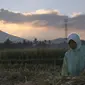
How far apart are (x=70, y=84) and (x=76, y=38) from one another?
1.27 metres

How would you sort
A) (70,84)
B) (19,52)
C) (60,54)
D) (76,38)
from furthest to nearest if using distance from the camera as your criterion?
(19,52) → (60,54) → (76,38) → (70,84)

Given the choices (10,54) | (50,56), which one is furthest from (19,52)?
(50,56)

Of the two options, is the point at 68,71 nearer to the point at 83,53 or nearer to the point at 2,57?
the point at 83,53

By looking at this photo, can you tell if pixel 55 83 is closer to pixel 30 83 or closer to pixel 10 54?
pixel 30 83

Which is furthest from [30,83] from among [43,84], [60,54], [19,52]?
[19,52]

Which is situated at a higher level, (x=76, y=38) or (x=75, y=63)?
(x=76, y=38)

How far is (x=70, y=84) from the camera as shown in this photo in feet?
15.0

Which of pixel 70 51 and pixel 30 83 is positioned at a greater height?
pixel 70 51

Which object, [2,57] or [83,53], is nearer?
[83,53]

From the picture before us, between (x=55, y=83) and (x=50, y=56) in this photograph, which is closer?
(x=55, y=83)

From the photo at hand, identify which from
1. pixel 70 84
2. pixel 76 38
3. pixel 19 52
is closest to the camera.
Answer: pixel 70 84

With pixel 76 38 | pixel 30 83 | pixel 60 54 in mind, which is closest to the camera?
pixel 30 83

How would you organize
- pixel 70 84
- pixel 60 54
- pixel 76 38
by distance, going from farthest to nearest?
pixel 60 54 < pixel 76 38 < pixel 70 84

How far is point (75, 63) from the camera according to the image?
235 inches
